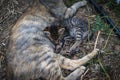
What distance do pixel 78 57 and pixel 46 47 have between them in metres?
0.60

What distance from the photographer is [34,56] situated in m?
3.82

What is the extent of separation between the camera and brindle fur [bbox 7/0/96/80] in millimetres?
3756

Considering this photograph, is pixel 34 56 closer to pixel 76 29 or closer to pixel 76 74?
pixel 76 74

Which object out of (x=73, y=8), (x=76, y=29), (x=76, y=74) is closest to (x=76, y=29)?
(x=76, y=29)

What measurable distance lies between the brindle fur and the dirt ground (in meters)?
0.14

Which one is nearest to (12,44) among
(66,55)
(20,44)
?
(20,44)

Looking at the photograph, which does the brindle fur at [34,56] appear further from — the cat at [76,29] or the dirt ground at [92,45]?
the cat at [76,29]

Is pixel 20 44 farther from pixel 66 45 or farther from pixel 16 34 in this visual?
pixel 66 45

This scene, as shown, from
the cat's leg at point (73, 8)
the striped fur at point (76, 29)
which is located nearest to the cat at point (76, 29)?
the striped fur at point (76, 29)

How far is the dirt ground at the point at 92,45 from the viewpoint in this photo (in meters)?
4.10

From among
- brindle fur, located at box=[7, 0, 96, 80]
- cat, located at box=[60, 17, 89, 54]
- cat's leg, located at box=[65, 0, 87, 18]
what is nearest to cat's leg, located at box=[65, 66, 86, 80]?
brindle fur, located at box=[7, 0, 96, 80]

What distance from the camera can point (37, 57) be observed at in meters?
3.83

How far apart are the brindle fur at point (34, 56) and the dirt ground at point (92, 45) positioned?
5.3 inches

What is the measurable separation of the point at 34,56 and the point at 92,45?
982 mm
